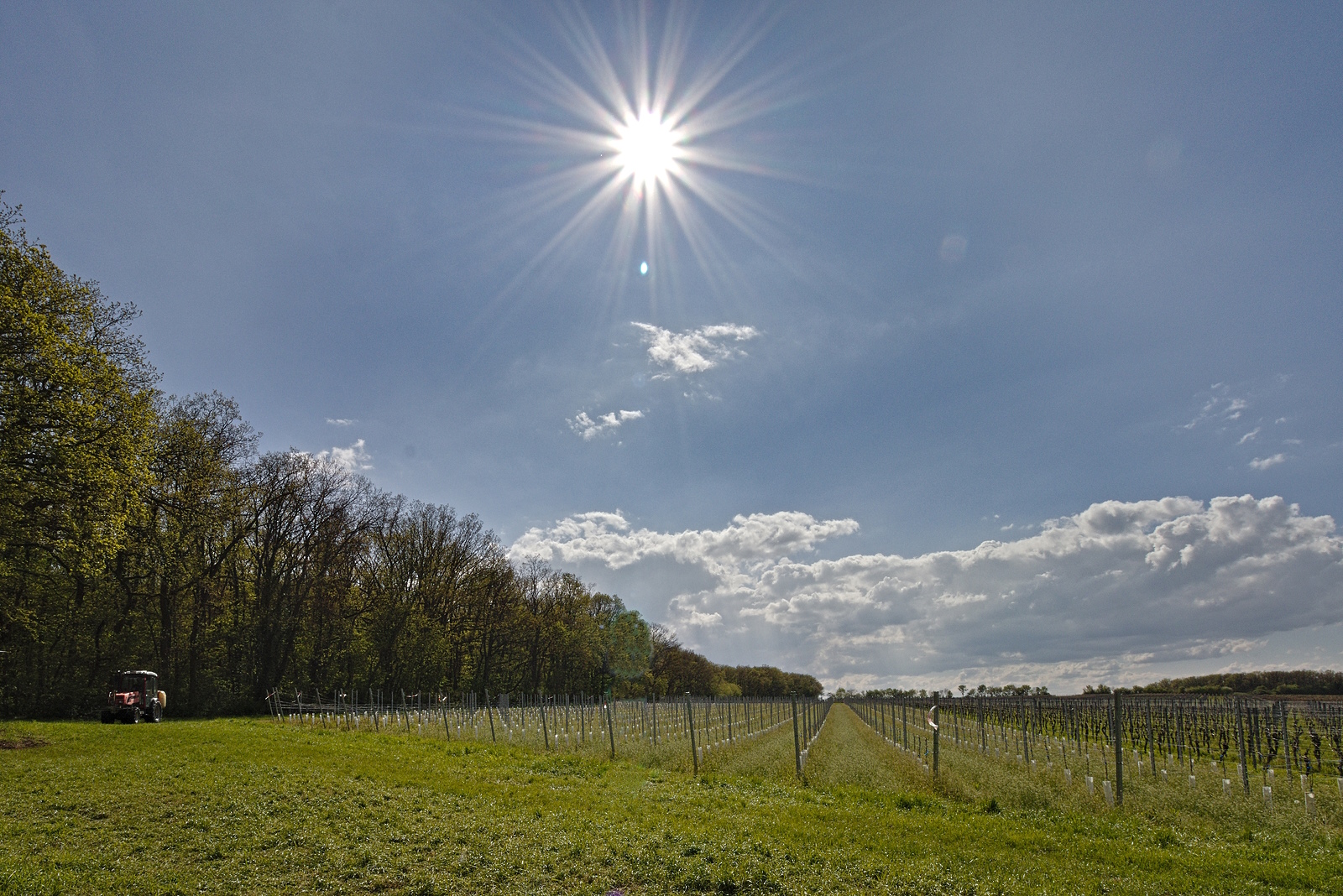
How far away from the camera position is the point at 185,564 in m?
34.4

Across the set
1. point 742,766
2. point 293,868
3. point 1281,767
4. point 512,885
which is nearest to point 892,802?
point 742,766

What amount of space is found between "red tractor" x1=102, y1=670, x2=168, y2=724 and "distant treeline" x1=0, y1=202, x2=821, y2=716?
3.94 meters

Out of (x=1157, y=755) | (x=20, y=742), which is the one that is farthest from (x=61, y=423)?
(x=1157, y=755)

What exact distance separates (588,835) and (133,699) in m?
26.3

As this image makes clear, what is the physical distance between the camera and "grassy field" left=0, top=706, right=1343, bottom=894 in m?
7.86

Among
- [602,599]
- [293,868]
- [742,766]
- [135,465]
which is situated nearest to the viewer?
[293,868]

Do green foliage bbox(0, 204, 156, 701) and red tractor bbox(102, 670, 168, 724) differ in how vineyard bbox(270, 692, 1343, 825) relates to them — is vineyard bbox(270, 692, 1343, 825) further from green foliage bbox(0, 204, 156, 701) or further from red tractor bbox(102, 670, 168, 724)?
green foliage bbox(0, 204, 156, 701)

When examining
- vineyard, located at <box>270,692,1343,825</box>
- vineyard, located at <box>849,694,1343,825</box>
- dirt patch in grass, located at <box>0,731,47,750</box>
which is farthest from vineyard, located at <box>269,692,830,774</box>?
dirt patch in grass, located at <box>0,731,47,750</box>

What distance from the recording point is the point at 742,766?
17109 millimetres

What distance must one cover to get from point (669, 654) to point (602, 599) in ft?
99.9

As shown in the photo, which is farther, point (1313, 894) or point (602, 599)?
point (602, 599)

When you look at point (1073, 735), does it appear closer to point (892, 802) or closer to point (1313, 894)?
point (892, 802)

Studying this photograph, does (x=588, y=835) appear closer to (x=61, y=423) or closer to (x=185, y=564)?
(x=61, y=423)

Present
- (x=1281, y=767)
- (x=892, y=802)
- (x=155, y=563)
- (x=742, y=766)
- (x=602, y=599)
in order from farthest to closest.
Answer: (x=602, y=599), (x=155, y=563), (x=1281, y=767), (x=742, y=766), (x=892, y=802)
